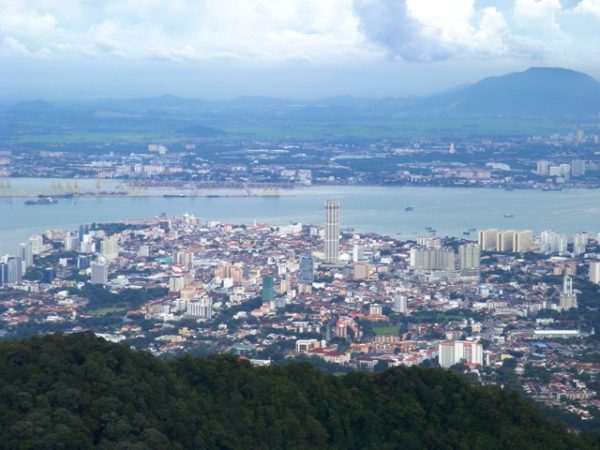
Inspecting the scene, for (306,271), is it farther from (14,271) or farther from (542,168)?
(542,168)

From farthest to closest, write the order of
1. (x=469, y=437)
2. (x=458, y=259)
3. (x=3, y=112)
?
(x=3, y=112) < (x=458, y=259) < (x=469, y=437)

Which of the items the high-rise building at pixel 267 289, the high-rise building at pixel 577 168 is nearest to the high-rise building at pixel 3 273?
the high-rise building at pixel 267 289

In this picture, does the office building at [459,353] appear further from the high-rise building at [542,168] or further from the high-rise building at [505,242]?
the high-rise building at [542,168]

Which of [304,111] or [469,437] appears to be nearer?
[469,437]

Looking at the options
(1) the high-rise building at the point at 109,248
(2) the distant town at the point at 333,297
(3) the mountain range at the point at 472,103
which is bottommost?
(2) the distant town at the point at 333,297

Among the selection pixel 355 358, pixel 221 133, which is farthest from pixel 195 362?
pixel 221 133

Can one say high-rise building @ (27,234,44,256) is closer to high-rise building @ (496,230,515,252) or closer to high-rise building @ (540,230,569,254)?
high-rise building @ (496,230,515,252)

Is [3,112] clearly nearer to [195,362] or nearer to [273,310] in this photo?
[273,310]

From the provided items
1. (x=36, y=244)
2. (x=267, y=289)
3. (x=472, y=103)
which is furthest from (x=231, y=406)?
(x=472, y=103)
